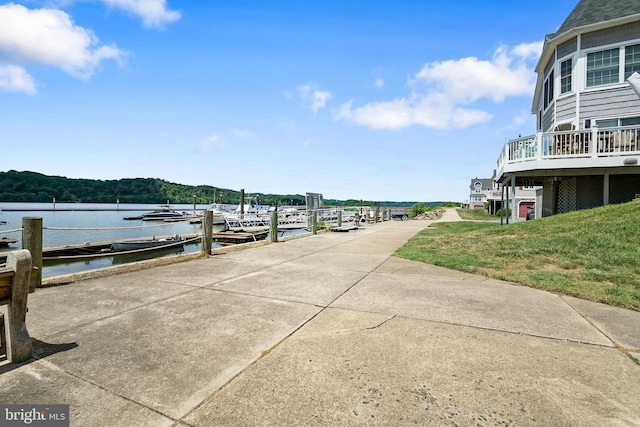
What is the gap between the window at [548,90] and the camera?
613 inches

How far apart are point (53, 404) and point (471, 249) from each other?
362 inches

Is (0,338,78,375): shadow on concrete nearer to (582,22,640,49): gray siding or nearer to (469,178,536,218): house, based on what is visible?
(469,178,536,218): house

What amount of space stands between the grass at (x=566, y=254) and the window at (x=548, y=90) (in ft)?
27.7

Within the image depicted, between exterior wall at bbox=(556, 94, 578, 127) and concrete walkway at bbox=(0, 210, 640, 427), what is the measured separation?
1262 centimetres

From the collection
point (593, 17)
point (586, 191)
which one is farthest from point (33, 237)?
point (593, 17)

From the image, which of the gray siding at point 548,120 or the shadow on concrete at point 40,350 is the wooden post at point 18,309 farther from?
the gray siding at point 548,120

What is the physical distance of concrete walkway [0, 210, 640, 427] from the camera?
2.11 meters

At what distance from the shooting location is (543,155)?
1201 centimetres

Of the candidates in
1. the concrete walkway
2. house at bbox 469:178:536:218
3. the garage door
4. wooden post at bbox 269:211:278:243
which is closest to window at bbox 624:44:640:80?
house at bbox 469:178:536:218

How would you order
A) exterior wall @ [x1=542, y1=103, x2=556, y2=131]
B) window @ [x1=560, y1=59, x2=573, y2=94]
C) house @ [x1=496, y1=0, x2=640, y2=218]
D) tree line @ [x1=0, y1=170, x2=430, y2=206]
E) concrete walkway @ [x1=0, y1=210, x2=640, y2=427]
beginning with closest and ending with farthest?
concrete walkway @ [x1=0, y1=210, x2=640, y2=427]
house @ [x1=496, y1=0, x2=640, y2=218]
window @ [x1=560, y1=59, x2=573, y2=94]
exterior wall @ [x1=542, y1=103, x2=556, y2=131]
tree line @ [x1=0, y1=170, x2=430, y2=206]

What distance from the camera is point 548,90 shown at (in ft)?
53.3

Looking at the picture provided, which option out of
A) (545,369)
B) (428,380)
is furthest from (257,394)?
(545,369)

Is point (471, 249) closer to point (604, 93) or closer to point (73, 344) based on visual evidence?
point (73, 344)

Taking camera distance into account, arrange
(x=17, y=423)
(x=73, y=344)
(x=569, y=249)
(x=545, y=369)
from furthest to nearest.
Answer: (x=569, y=249)
(x=73, y=344)
(x=545, y=369)
(x=17, y=423)
